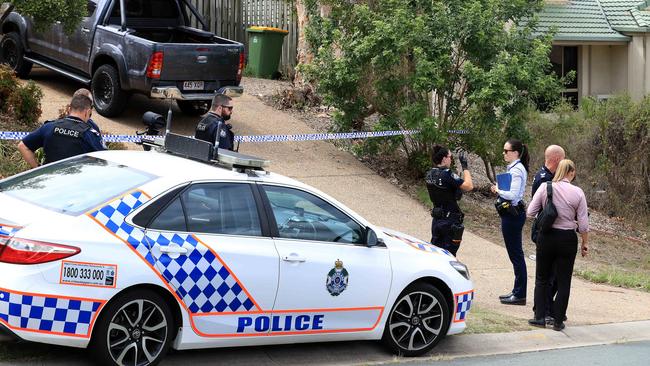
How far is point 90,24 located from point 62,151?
747cm

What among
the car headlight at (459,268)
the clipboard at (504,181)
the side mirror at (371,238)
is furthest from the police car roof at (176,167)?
the clipboard at (504,181)

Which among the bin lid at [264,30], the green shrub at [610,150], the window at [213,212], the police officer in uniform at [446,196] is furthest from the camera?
the bin lid at [264,30]

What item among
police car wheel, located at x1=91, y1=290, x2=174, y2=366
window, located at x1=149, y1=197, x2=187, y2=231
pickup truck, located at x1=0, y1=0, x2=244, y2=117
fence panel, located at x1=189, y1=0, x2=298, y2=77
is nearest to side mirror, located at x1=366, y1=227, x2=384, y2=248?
window, located at x1=149, y1=197, x2=187, y2=231

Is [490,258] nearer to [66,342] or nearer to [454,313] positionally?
[454,313]

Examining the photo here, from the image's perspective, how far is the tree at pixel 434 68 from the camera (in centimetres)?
1435

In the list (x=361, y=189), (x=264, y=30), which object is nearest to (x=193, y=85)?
(x=361, y=189)

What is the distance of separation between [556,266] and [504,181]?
42.1 inches

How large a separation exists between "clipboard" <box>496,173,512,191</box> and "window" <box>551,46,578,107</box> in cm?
1608

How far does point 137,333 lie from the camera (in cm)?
677

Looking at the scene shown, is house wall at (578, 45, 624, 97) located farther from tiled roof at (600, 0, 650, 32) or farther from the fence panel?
the fence panel

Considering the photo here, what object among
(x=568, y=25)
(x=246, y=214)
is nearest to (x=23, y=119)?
(x=246, y=214)

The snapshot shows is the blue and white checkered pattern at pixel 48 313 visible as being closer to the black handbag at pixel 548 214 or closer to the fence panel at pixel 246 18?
the black handbag at pixel 548 214

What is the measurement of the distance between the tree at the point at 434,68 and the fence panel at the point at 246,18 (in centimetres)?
661

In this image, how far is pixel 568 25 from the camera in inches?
967
